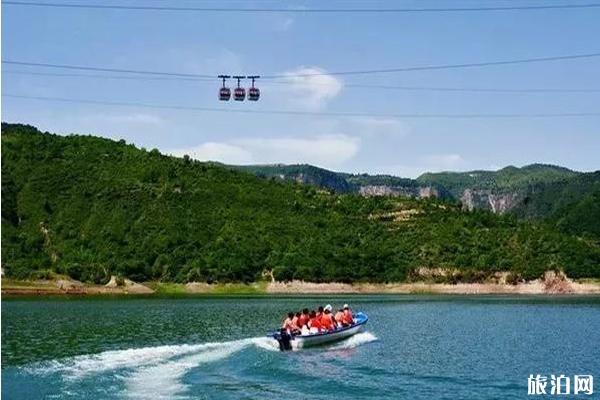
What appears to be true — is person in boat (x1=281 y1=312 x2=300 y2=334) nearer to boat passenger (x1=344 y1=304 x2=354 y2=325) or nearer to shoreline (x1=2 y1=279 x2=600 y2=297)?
boat passenger (x1=344 y1=304 x2=354 y2=325)

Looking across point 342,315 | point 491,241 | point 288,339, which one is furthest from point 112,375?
point 491,241

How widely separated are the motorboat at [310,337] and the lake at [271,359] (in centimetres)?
75

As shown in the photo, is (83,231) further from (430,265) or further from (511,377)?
(511,377)

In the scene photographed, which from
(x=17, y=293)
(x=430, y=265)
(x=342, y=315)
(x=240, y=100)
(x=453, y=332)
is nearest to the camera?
(x=240, y=100)

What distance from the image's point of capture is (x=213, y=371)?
45.3m

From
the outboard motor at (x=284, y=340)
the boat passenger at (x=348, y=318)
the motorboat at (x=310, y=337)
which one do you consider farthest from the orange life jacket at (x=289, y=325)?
the boat passenger at (x=348, y=318)

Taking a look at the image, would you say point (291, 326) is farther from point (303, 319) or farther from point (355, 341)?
point (355, 341)

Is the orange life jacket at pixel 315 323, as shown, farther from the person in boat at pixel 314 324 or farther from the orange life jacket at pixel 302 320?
the orange life jacket at pixel 302 320

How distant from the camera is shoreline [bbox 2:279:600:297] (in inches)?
6467

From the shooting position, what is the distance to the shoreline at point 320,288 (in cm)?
→ 16425

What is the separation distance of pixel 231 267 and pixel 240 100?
129327 mm

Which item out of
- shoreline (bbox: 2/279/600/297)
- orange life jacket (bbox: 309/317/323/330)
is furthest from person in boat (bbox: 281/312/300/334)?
shoreline (bbox: 2/279/600/297)

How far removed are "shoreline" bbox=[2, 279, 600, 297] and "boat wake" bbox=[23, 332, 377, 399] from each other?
111 m

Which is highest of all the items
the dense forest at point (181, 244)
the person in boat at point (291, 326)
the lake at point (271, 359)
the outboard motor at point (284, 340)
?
the dense forest at point (181, 244)
